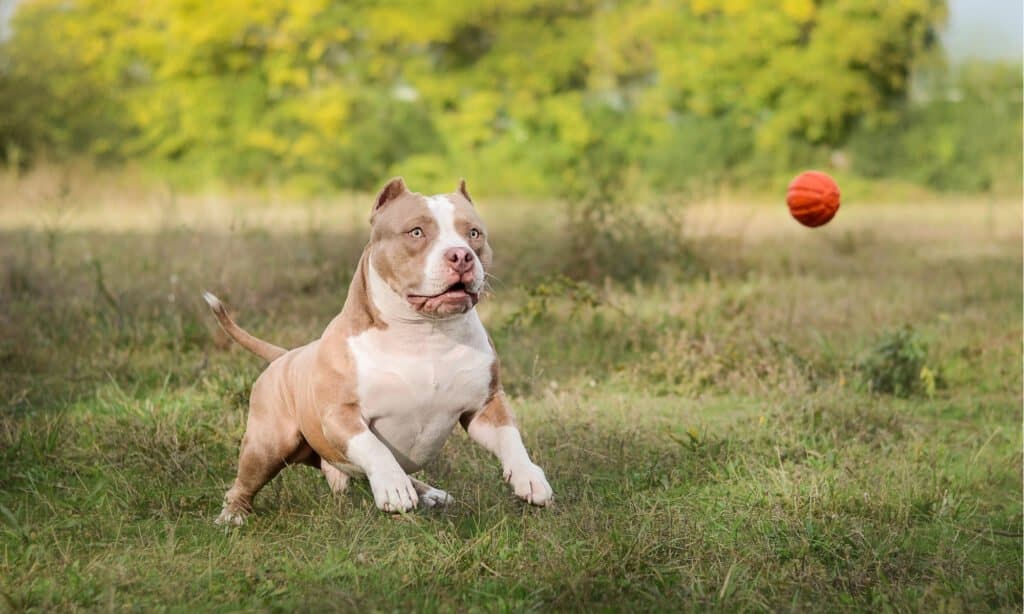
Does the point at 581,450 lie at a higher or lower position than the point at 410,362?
lower

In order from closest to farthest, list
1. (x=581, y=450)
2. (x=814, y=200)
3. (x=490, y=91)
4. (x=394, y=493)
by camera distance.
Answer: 1. (x=394, y=493)
2. (x=581, y=450)
3. (x=814, y=200)
4. (x=490, y=91)

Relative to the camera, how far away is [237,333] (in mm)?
4914

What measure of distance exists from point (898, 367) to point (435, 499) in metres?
3.42

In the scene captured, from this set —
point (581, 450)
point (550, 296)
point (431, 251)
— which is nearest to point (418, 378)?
A: point (431, 251)

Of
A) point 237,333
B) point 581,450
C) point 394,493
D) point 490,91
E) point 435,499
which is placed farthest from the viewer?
point 490,91

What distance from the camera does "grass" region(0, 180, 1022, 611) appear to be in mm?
3842

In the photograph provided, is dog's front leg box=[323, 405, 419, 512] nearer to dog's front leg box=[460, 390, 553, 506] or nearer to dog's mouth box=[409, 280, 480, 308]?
dog's front leg box=[460, 390, 553, 506]

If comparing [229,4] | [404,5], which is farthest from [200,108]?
[404,5]

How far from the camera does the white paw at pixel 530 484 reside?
3947mm

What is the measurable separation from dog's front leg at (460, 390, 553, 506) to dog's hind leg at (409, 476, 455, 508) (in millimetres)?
396

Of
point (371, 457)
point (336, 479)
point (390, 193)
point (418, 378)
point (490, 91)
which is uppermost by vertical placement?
point (490, 91)

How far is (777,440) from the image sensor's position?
222 inches

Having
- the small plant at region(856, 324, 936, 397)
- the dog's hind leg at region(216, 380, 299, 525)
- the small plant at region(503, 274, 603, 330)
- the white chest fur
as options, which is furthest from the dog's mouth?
the small plant at region(856, 324, 936, 397)

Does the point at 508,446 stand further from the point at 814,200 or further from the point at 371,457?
the point at 814,200
